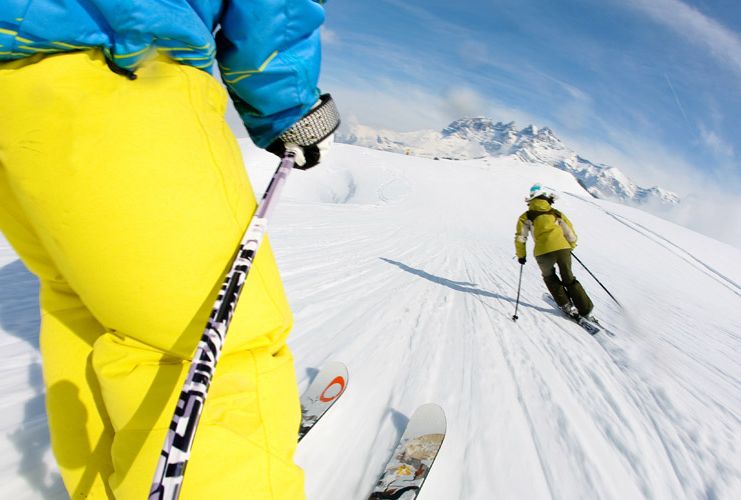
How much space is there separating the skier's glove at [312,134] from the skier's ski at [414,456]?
1564 millimetres

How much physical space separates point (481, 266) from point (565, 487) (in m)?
7.47

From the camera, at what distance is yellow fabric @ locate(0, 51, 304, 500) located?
2.36 feet

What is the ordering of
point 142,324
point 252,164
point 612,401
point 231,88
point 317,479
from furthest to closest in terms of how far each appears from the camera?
point 252,164 < point 612,401 < point 317,479 < point 231,88 < point 142,324

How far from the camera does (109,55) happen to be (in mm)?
797

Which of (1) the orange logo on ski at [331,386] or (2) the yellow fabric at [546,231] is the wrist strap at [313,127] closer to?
(1) the orange logo on ski at [331,386]

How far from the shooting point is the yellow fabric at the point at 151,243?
72 cm

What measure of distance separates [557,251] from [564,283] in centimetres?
53

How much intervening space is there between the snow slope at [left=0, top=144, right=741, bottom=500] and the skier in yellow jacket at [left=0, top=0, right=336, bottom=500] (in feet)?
3.48

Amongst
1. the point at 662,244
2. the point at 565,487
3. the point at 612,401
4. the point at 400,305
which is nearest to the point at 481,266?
the point at 400,305

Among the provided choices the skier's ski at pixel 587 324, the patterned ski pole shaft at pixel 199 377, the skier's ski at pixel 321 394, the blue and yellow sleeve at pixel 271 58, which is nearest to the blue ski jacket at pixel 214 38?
the blue and yellow sleeve at pixel 271 58

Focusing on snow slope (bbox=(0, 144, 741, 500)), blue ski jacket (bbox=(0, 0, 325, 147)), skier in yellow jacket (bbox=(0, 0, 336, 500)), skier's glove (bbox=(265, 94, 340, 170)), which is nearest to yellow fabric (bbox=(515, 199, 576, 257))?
snow slope (bbox=(0, 144, 741, 500))

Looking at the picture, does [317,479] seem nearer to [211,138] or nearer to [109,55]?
[211,138]

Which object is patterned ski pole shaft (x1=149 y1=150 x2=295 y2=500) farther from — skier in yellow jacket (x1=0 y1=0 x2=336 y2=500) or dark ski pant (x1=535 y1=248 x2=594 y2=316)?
dark ski pant (x1=535 y1=248 x2=594 y2=316)

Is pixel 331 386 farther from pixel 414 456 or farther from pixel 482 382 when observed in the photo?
pixel 482 382
